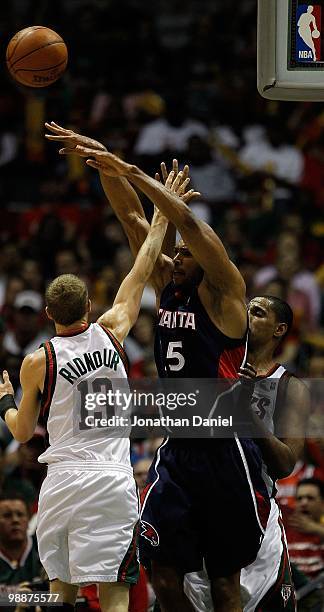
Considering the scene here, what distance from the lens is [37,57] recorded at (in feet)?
22.1

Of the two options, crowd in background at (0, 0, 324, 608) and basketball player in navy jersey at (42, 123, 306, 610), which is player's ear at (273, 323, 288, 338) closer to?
basketball player in navy jersey at (42, 123, 306, 610)

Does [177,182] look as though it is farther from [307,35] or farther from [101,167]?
[307,35]

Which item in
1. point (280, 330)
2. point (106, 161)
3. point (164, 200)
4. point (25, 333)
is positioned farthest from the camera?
point (25, 333)

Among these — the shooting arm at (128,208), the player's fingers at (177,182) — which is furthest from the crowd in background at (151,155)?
the player's fingers at (177,182)

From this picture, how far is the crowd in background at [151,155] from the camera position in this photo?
1086 centimetres

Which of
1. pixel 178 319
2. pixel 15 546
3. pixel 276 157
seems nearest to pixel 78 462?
pixel 178 319

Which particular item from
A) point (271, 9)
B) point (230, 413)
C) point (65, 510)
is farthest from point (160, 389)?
point (271, 9)

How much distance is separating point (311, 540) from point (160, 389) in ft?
5.82

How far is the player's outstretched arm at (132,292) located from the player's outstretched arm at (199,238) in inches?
20.4

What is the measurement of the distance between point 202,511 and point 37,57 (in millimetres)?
2864

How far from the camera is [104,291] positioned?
10734mm

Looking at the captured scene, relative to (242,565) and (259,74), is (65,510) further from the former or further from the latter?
(259,74)

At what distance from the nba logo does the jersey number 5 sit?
5.43ft

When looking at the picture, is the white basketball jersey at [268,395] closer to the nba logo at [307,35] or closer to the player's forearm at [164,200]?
the player's forearm at [164,200]
